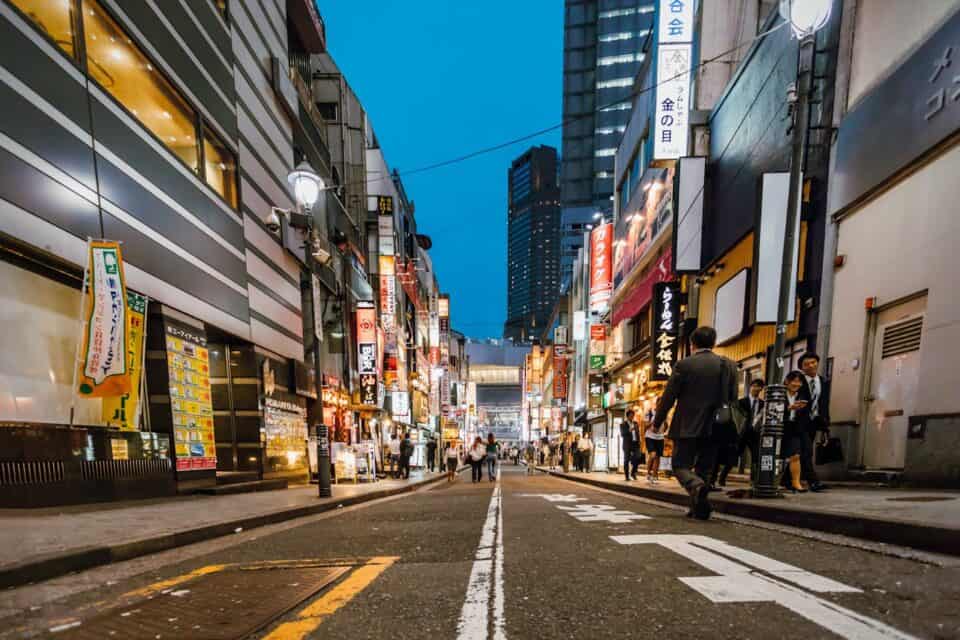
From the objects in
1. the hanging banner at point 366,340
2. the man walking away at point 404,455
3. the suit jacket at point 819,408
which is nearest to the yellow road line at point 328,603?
the suit jacket at point 819,408

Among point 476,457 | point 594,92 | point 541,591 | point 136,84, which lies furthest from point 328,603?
point 594,92

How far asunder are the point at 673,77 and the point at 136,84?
15.6 meters

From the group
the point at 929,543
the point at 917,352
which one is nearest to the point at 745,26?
the point at 917,352

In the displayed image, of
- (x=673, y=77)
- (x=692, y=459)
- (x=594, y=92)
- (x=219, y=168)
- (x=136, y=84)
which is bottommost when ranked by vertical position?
(x=692, y=459)

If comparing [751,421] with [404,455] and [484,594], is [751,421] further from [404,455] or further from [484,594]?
[404,455]

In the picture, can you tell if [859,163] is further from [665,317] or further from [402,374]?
[402,374]

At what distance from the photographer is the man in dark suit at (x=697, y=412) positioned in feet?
14.6

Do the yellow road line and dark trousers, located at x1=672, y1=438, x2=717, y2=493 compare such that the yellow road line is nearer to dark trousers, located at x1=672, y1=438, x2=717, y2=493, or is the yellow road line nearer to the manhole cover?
the manhole cover

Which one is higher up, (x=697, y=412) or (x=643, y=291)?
(x=643, y=291)

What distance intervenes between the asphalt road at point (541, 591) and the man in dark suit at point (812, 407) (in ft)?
10.6

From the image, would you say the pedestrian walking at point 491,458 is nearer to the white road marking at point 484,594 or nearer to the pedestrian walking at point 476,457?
the pedestrian walking at point 476,457

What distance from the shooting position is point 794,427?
617 cm

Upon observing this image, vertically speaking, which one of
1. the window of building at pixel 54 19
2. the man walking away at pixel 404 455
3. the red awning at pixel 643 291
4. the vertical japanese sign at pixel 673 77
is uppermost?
the vertical japanese sign at pixel 673 77

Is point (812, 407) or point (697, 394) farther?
Answer: point (812, 407)
